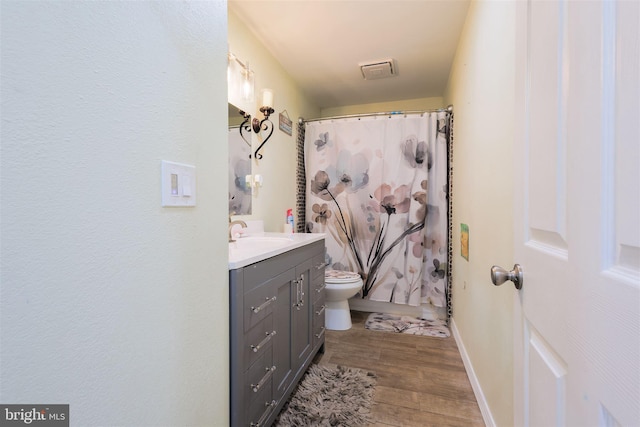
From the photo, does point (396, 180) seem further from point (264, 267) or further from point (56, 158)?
point (56, 158)

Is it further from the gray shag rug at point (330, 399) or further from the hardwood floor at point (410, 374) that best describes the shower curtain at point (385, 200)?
the gray shag rug at point (330, 399)

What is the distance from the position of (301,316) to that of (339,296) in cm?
84

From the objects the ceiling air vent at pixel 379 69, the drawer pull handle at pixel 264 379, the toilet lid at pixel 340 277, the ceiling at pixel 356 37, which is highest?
the ceiling at pixel 356 37

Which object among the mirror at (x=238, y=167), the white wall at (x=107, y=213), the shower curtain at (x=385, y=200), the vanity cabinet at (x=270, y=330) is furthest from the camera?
the shower curtain at (x=385, y=200)

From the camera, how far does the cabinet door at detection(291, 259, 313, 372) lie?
1590 mm

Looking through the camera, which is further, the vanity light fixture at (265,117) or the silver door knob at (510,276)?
the vanity light fixture at (265,117)

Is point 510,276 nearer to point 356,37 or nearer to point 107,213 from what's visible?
point 107,213

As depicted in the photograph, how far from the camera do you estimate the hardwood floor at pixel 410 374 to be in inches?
58.0

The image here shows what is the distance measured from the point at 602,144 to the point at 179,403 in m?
1.11

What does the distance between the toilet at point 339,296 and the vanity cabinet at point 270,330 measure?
0.53 metres

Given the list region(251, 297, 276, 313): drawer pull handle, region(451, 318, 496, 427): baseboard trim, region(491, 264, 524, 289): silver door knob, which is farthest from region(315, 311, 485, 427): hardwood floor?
region(491, 264, 524, 289): silver door knob

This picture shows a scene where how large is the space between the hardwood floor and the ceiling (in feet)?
7.79

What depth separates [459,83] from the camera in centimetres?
223

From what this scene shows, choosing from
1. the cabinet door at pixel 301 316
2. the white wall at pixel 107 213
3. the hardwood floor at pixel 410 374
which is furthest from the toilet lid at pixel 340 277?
the white wall at pixel 107 213
